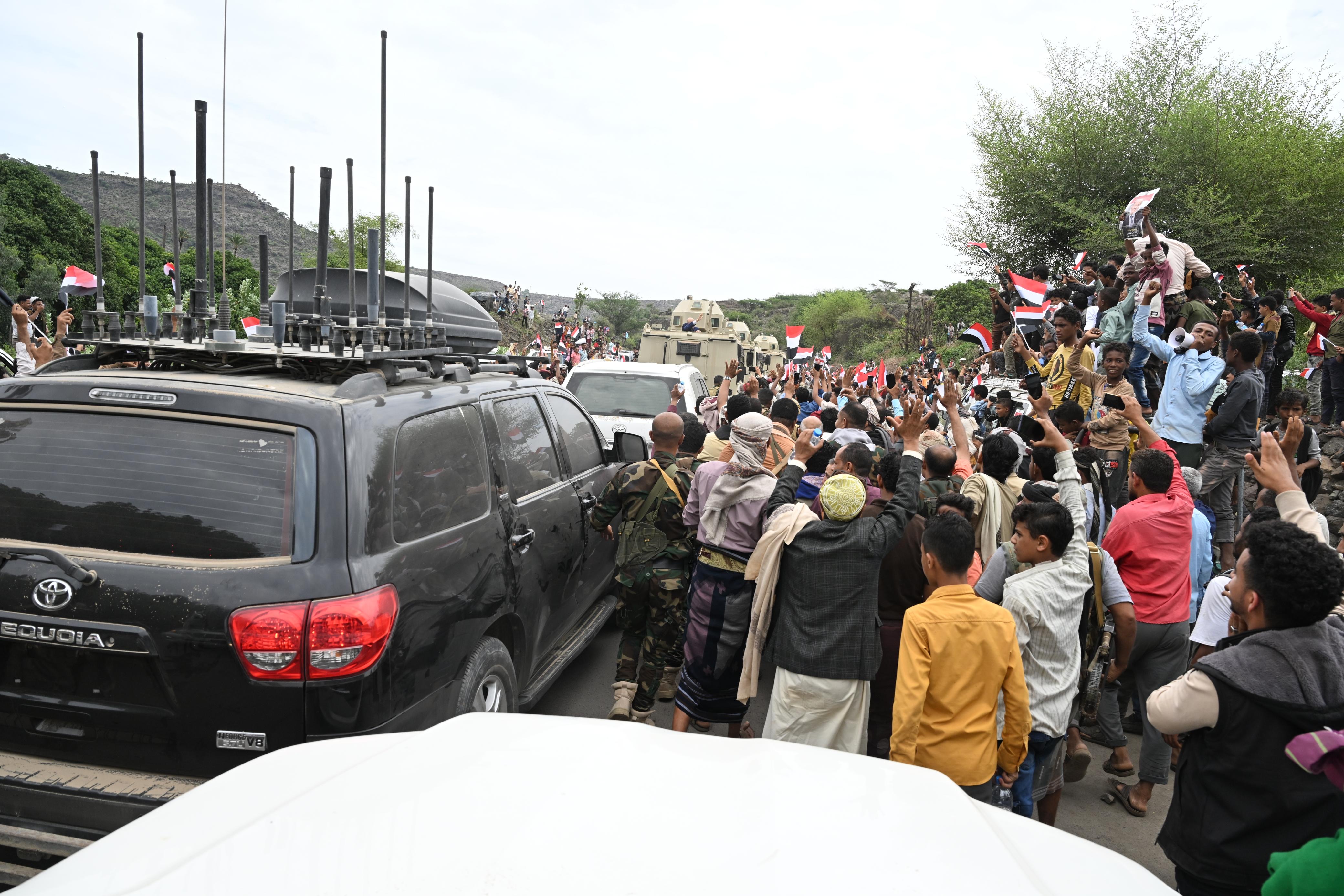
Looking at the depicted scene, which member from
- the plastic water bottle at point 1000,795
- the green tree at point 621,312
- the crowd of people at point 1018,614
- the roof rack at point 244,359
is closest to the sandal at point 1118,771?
the crowd of people at point 1018,614

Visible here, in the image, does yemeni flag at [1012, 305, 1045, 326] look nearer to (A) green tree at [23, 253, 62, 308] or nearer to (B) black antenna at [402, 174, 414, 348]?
(B) black antenna at [402, 174, 414, 348]

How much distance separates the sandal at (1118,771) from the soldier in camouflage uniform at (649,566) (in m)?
2.41

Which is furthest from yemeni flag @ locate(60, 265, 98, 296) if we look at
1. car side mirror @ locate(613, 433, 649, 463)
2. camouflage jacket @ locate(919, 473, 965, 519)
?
camouflage jacket @ locate(919, 473, 965, 519)

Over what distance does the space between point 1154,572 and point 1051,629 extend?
49.5 inches

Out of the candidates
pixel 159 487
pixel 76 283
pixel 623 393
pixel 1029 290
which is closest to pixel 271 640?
pixel 159 487

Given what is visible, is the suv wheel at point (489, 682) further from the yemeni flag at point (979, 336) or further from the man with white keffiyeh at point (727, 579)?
the yemeni flag at point (979, 336)

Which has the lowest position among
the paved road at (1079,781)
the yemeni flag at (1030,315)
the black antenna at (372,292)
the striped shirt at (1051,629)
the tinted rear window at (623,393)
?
the paved road at (1079,781)

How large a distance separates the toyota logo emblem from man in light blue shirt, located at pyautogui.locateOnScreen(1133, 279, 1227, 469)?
7.47 m

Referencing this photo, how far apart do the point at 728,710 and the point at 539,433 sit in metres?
1.79

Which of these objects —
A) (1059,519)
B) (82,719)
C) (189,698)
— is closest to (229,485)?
(189,698)

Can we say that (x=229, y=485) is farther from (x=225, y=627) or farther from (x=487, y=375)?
(x=487, y=375)

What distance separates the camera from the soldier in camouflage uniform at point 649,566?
15.5 feet

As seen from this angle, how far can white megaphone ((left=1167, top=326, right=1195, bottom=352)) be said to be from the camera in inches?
295

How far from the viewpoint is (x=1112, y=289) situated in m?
10.4
